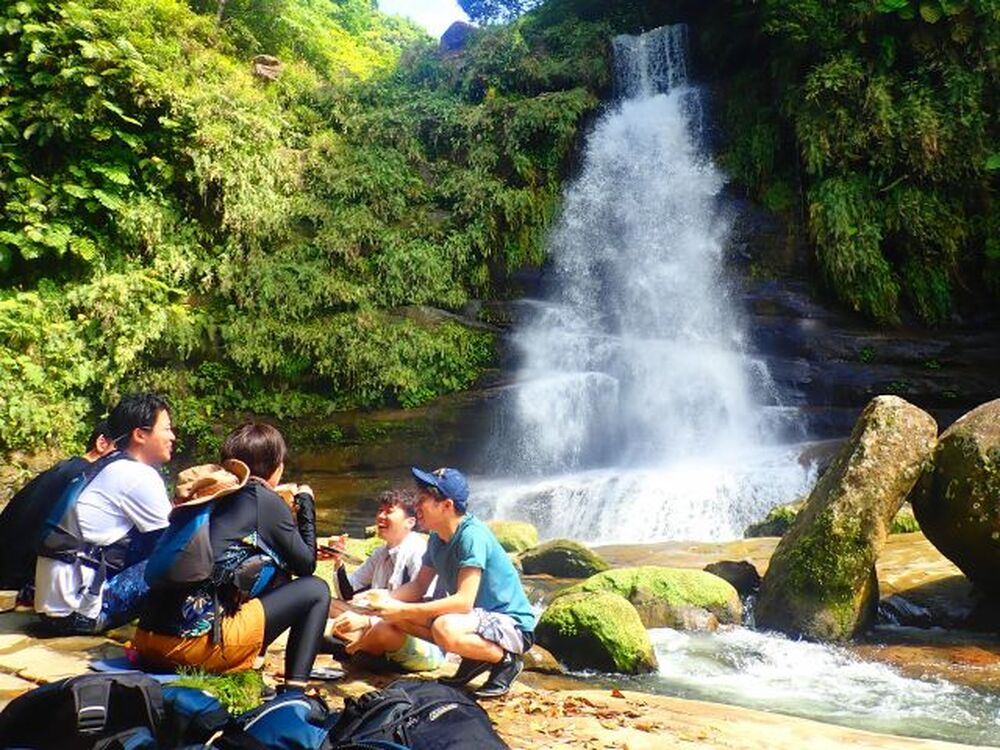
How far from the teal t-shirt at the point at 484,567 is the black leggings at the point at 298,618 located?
0.71 metres

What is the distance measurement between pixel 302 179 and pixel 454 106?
168 inches

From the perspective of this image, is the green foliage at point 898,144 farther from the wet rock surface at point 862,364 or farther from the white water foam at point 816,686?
the white water foam at point 816,686

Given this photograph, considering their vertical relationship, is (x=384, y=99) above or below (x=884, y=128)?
above

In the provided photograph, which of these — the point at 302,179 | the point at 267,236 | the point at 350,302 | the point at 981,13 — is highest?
the point at 981,13

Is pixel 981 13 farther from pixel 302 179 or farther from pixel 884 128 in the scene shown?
pixel 302 179

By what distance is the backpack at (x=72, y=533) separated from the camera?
4129 mm

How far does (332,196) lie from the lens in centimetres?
1622

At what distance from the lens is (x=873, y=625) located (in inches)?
275

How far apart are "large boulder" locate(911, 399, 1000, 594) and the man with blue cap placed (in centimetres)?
468

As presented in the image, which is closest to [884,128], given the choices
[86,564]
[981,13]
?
[981,13]

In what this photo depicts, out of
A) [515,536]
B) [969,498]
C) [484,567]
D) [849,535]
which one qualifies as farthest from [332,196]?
[484,567]

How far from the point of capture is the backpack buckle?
7.87 ft

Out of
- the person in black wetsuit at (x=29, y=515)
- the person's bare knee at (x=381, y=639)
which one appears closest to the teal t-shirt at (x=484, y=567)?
the person's bare knee at (x=381, y=639)

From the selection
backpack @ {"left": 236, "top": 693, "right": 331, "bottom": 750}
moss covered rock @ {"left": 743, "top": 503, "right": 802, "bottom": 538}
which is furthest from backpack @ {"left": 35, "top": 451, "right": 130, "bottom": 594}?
moss covered rock @ {"left": 743, "top": 503, "right": 802, "bottom": 538}
